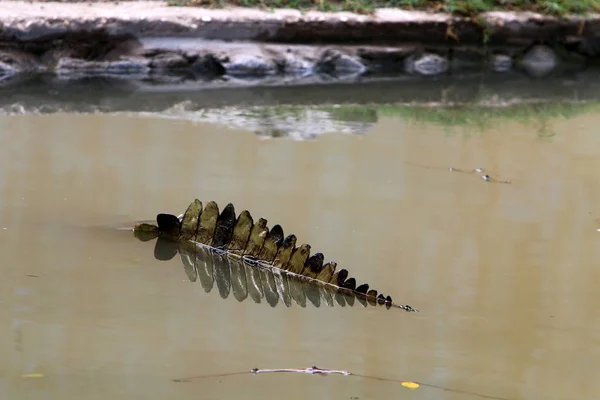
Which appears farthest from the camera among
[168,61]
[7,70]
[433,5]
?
[433,5]

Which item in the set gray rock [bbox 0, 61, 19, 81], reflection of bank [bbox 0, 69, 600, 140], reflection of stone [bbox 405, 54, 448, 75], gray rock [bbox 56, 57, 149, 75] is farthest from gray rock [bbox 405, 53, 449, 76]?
gray rock [bbox 0, 61, 19, 81]

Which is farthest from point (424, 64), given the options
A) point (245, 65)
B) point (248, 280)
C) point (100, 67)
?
point (248, 280)

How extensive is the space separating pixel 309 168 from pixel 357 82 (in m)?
3.25

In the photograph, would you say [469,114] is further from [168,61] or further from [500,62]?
[168,61]

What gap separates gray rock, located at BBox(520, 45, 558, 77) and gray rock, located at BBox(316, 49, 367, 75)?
5.87 feet

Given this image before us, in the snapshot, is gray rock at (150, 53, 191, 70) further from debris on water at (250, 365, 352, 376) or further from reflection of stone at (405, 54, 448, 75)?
debris on water at (250, 365, 352, 376)

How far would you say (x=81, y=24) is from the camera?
683cm

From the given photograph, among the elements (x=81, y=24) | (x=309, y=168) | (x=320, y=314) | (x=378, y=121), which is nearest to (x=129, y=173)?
(x=309, y=168)

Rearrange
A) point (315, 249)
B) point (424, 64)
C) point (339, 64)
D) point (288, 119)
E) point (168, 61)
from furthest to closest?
1. point (424, 64)
2. point (339, 64)
3. point (168, 61)
4. point (288, 119)
5. point (315, 249)

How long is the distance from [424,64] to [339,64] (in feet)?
2.79

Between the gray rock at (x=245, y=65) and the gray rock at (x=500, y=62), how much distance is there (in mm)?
2381

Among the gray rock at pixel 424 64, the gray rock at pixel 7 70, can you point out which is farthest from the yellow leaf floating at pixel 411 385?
the gray rock at pixel 424 64

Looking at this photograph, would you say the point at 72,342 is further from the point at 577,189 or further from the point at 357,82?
the point at 357,82

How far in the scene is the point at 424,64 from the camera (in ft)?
26.0
